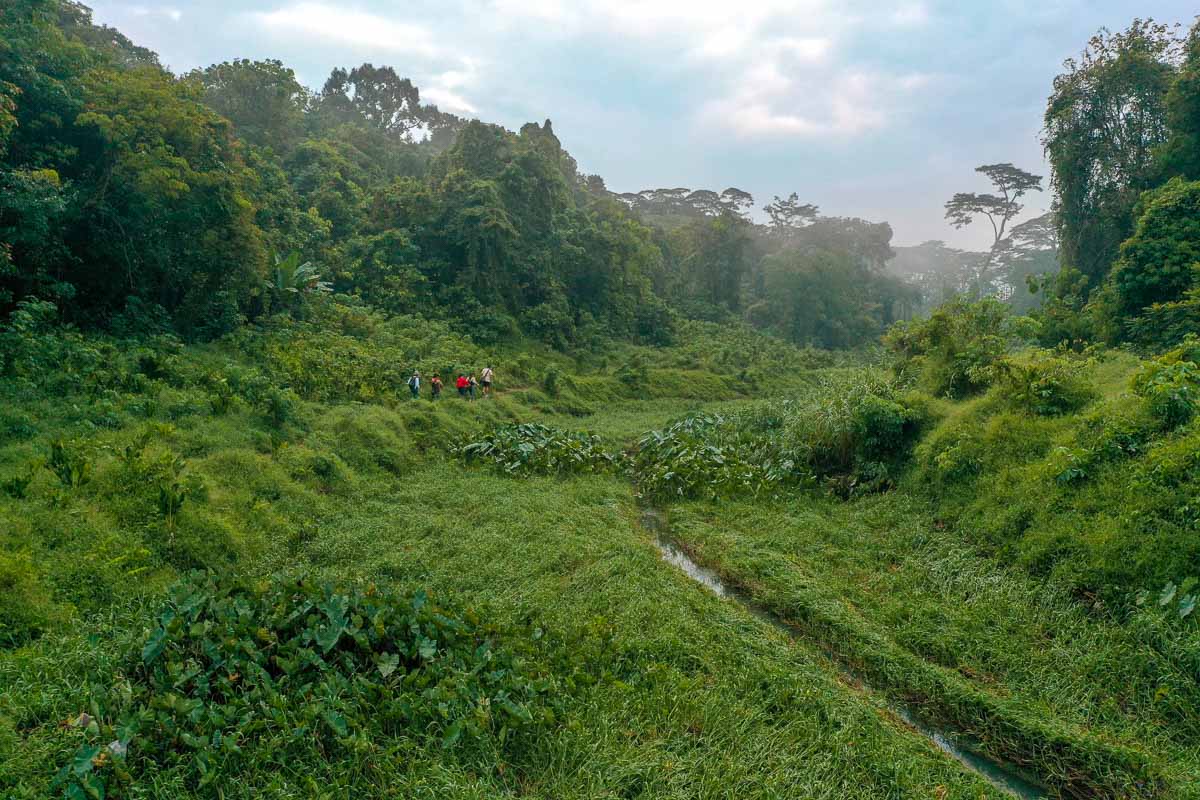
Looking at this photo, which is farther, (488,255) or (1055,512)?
(488,255)

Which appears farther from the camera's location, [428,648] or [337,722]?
[428,648]

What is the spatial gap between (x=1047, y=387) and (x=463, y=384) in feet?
40.4

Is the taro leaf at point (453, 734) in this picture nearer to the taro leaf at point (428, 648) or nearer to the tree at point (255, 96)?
the taro leaf at point (428, 648)

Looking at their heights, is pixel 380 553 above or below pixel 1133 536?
below

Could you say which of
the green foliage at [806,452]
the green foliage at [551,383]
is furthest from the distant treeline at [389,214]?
the green foliage at [806,452]

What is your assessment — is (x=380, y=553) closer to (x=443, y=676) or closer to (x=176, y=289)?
(x=443, y=676)

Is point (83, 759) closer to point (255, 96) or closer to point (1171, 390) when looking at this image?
point (1171, 390)

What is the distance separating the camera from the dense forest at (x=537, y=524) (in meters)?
4.43

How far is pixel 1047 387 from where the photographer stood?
949 centimetres

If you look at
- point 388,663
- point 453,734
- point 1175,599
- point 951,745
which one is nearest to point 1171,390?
point 1175,599

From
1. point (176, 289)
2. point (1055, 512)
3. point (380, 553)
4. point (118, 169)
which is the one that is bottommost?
point (380, 553)

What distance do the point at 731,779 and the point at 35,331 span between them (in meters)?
12.4

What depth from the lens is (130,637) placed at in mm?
4910

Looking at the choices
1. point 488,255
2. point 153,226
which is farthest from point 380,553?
point 488,255
